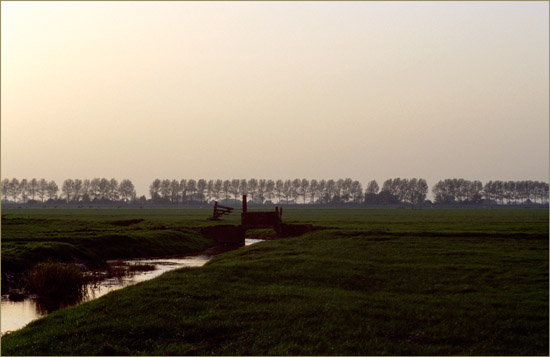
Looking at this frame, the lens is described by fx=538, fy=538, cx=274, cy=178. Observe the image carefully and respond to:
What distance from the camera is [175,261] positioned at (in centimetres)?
5838

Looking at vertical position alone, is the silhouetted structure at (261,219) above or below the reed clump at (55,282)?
above

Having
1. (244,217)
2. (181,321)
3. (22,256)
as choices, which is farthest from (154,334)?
(244,217)

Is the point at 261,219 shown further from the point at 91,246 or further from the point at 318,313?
the point at 318,313

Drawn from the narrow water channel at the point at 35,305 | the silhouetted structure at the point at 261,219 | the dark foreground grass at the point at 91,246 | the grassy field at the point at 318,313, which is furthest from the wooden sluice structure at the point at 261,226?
the grassy field at the point at 318,313

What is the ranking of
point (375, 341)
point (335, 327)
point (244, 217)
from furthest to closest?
point (244, 217) < point (335, 327) < point (375, 341)

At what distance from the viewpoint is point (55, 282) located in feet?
121

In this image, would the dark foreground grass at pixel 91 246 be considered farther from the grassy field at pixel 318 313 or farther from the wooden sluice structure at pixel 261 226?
the grassy field at pixel 318 313

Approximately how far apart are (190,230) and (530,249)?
2062 inches

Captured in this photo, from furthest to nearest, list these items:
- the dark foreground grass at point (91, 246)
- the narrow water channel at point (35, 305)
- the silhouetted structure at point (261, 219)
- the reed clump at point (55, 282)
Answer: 1. the silhouetted structure at point (261, 219)
2. the dark foreground grass at point (91, 246)
3. the reed clump at point (55, 282)
4. the narrow water channel at point (35, 305)

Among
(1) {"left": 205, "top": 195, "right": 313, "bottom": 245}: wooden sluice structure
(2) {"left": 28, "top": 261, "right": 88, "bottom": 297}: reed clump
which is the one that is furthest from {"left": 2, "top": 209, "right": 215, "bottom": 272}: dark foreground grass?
(2) {"left": 28, "top": 261, "right": 88, "bottom": 297}: reed clump

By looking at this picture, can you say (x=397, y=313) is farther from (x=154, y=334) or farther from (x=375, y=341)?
(x=154, y=334)

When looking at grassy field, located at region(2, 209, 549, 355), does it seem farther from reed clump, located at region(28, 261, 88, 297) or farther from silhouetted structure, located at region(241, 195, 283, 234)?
silhouetted structure, located at region(241, 195, 283, 234)

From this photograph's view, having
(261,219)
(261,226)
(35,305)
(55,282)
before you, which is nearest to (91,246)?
(55,282)

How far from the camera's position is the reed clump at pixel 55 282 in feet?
120
